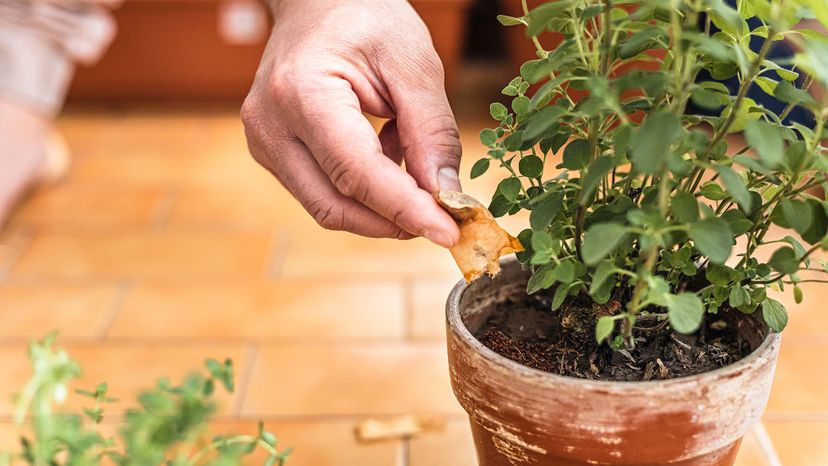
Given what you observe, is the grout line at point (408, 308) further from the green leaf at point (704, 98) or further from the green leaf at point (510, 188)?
the green leaf at point (704, 98)

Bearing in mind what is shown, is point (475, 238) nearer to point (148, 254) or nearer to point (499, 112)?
point (499, 112)

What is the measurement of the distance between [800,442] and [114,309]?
1119 mm

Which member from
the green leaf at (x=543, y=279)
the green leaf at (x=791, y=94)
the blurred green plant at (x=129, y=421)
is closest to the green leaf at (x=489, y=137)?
the green leaf at (x=543, y=279)

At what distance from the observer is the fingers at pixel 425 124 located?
31.7 inches

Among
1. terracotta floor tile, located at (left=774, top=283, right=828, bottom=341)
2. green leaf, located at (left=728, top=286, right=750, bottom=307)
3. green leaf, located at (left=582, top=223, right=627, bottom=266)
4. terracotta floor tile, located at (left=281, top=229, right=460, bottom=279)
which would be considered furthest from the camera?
terracotta floor tile, located at (left=281, top=229, right=460, bottom=279)

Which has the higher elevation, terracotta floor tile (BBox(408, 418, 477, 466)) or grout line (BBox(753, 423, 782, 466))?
grout line (BBox(753, 423, 782, 466))

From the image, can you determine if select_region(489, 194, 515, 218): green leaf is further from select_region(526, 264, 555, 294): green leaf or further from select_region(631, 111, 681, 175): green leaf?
select_region(631, 111, 681, 175): green leaf

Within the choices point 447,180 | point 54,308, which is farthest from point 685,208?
point 54,308

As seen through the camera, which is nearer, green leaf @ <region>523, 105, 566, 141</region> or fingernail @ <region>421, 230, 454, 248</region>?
green leaf @ <region>523, 105, 566, 141</region>

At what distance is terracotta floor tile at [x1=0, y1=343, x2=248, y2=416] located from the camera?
1.25 meters

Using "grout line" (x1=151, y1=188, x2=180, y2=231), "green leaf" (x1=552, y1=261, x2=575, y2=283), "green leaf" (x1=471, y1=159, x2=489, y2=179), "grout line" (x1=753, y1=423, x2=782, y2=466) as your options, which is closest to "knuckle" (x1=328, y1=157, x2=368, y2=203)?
"green leaf" (x1=471, y1=159, x2=489, y2=179)

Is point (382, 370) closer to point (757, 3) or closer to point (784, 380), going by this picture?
point (784, 380)

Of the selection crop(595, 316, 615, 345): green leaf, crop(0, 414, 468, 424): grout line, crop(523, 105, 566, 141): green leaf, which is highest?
crop(523, 105, 566, 141): green leaf

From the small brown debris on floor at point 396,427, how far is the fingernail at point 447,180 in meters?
0.43
